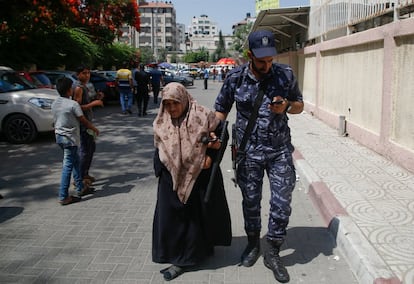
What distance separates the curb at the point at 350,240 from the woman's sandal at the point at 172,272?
57.5 inches

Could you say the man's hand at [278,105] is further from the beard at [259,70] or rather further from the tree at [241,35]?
the tree at [241,35]

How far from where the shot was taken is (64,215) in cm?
528

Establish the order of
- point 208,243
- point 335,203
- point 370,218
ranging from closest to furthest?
point 208,243 < point 370,218 < point 335,203

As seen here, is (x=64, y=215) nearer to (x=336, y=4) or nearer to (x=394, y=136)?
(x=394, y=136)

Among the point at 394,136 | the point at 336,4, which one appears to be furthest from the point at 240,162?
the point at 336,4

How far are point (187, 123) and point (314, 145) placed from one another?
6.02 meters

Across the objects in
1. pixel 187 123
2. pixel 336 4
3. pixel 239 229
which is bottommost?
pixel 239 229

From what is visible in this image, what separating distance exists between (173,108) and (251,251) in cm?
147

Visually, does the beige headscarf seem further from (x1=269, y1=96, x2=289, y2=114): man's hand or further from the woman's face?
(x1=269, y1=96, x2=289, y2=114): man's hand

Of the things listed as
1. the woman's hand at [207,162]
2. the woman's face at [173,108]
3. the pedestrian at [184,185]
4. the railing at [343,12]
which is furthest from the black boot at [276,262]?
the railing at [343,12]

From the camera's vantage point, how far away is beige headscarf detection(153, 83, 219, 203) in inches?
138

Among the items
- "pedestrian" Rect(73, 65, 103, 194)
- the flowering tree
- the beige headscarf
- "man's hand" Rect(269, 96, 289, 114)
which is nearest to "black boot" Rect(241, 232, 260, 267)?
the beige headscarf

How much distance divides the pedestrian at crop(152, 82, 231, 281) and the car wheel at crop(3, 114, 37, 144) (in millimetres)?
7110

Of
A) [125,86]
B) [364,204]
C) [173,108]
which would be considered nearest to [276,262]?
[173,108]
